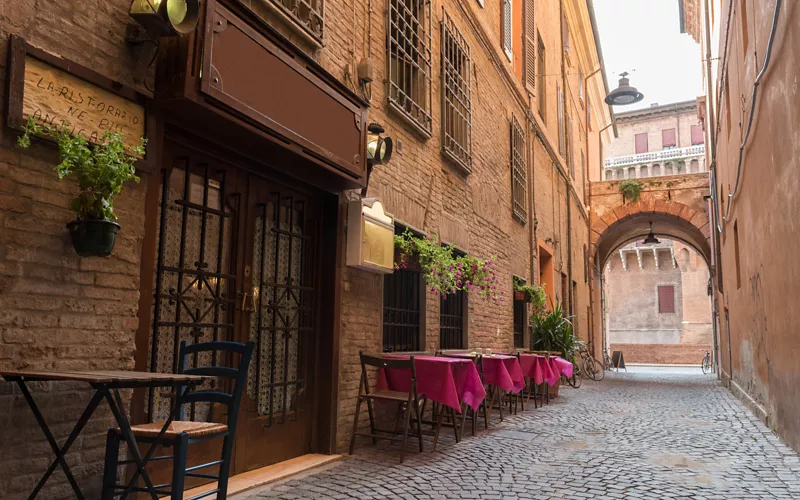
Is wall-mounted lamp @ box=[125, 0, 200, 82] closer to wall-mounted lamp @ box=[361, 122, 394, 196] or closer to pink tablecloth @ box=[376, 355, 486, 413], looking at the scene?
wall-mounted lamp @ box=[361, 122, 394, 196]

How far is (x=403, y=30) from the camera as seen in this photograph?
722 centimetres

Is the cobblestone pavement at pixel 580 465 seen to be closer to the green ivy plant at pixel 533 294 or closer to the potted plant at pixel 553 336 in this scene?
the green ivy plant at pixel 533 294

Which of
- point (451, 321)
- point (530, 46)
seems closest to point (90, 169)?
point (451, 321)

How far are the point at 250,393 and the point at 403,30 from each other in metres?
4.45

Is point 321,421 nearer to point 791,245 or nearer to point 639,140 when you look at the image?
point 791,245

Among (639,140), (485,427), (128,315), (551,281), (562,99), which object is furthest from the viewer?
(639,140)

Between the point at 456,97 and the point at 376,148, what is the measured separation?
122 inches

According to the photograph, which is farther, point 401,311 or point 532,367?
point 532,367

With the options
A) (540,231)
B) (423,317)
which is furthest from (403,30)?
(540,231)

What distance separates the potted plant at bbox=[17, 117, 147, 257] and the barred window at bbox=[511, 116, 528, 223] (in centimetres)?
889

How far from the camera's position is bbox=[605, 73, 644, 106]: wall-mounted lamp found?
19.4 meters

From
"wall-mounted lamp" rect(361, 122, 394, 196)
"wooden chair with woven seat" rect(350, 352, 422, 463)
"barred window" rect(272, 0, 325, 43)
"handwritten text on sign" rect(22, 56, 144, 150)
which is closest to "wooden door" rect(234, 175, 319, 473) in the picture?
"wooden chair with woven seat" rect(350, 352, 422, 463)

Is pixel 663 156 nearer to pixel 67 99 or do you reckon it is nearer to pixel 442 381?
pixel 442 381

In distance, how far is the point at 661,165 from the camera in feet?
110
